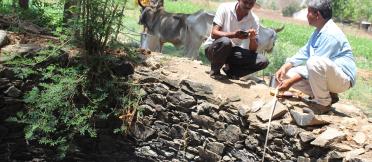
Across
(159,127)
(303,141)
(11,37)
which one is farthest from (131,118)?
(303,141)

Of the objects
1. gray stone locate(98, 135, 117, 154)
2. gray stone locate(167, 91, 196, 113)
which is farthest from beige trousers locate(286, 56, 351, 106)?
gray stone locate(98, 135, 117, 154)

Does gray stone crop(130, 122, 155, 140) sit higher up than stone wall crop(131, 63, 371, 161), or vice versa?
stone wall crop(131, 63, 371, 161)

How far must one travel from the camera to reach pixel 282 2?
47.2 metres

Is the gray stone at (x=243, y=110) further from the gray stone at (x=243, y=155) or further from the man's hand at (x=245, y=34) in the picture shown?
the man's hand at (x=245, y=34)

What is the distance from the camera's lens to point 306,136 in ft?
15.1

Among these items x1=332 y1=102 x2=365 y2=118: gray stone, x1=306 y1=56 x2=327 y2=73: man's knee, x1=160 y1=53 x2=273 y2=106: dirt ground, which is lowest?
x1=332 y1=102 x2=365 y2=118: gray stone

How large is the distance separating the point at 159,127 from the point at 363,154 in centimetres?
251

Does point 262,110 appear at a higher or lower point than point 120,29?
lower

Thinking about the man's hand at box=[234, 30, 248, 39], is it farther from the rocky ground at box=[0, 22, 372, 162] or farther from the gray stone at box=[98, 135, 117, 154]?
the gray stone at box=[98, 135, 117, 154]

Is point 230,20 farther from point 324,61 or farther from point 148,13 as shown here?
point 148,13

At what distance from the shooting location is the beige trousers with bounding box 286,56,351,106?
4672 mm

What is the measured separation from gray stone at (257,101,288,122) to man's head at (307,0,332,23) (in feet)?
3.15

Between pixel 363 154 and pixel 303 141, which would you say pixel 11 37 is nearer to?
pixel 303 141

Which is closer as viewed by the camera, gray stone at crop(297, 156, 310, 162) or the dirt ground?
gray stone at crop(297, 156, 310, 162)
